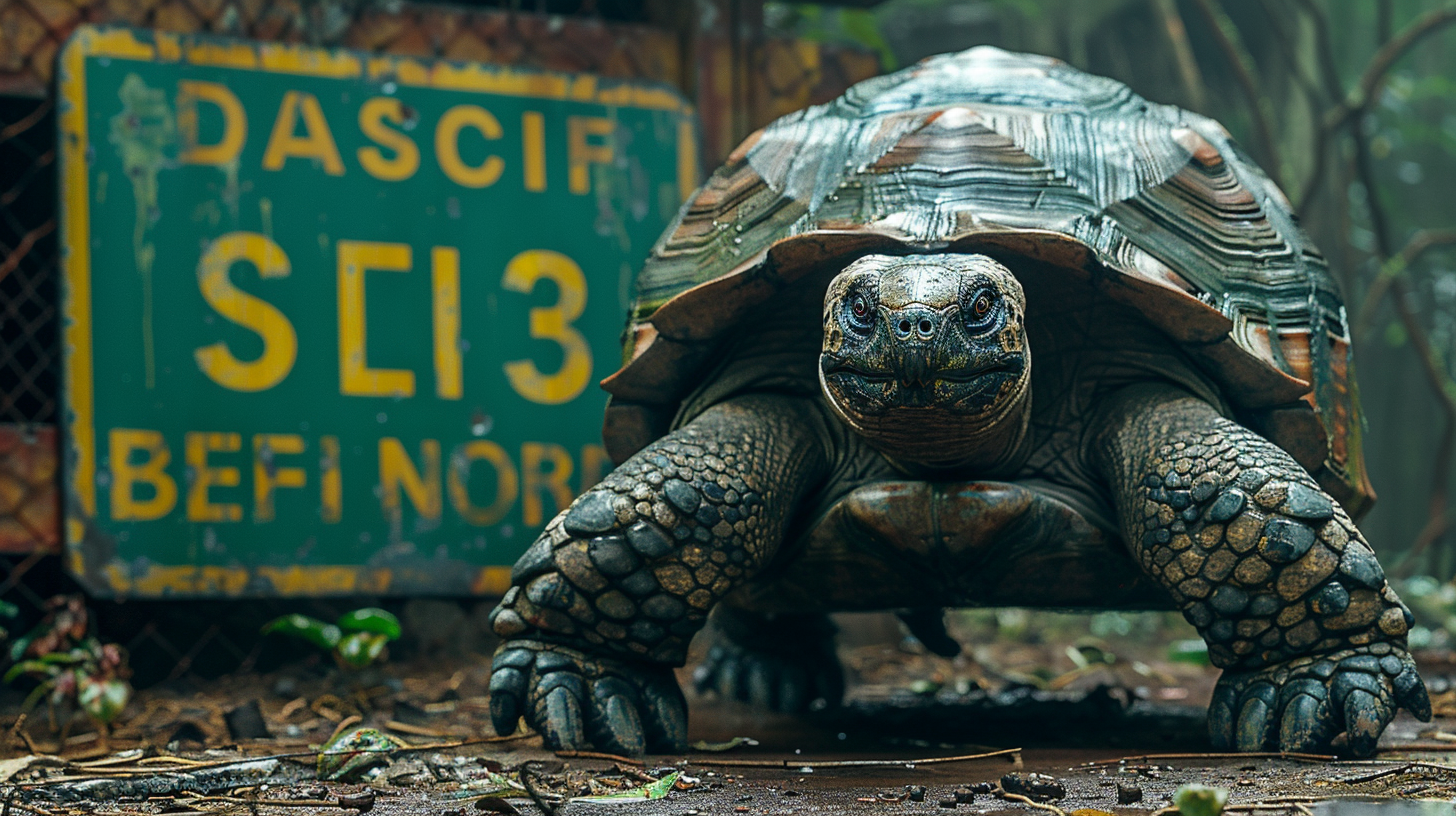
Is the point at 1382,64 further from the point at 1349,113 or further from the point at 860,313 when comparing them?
the point at 860,313

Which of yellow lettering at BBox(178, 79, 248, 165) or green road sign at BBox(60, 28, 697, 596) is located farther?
yellow lettering at BBox(178, 79, 248, 165)

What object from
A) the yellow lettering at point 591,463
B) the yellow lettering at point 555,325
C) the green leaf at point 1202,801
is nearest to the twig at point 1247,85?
the yellow lettering at point 555,325

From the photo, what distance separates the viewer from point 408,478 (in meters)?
5.02

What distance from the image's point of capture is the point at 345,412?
16.2ft

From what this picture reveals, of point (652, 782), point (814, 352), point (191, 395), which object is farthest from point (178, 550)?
point (652, 782)

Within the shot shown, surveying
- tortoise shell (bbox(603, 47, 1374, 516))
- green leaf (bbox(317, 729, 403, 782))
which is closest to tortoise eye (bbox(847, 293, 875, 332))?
tortoise shell (bbox(603, 47, 1374, 516))

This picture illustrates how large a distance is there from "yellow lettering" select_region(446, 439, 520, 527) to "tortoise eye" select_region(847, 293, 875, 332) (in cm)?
269

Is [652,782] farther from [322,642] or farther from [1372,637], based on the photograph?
[322,642]

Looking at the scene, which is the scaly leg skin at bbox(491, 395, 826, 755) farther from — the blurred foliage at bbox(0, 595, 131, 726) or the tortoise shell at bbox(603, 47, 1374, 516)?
the blurred foliage at bbox(0, 595, 131, 726)

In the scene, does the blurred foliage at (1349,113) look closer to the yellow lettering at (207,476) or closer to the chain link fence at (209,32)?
the chain link fence at (209,32)

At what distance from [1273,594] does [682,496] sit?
1.18 metres

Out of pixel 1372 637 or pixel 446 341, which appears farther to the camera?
pixel 446 341

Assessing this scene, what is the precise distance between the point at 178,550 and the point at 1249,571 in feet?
11.2

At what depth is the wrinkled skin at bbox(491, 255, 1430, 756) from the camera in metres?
2.68
